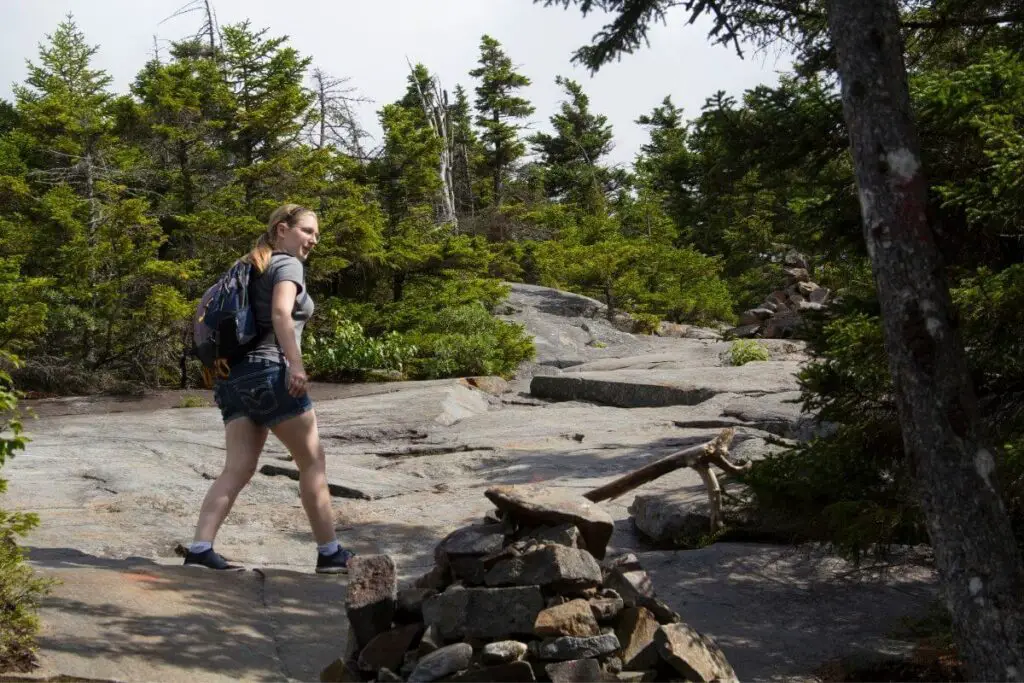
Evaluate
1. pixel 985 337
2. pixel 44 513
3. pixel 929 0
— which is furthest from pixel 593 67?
pixel 44 513

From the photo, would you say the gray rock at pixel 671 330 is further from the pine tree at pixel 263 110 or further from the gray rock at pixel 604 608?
the gray rock at pixel 604 608

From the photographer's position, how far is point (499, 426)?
12844 millimetres

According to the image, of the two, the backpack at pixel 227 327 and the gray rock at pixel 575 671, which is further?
→ the backpack at pixel 227 327

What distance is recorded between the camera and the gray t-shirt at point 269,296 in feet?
19.6

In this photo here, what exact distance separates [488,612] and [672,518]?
11.0ft

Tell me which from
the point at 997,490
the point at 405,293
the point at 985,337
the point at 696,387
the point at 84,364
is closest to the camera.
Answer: the point at 997,490

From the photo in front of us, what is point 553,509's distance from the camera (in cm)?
520

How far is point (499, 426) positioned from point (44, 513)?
20.1 feet

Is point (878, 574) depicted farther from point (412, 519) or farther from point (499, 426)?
point (499, 426)

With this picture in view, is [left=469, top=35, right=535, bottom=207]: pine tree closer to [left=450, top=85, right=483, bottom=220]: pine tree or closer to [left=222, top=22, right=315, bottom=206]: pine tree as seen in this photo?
[left=450, top=85, right=483, bottom=220]: pine tree

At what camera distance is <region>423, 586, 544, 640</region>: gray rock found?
452 centimetres

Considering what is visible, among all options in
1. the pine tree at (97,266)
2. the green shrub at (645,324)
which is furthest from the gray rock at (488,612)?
the green shrub at (645,324)

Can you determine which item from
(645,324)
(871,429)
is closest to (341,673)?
(871,429)

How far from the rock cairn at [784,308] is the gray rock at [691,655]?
1907 cm
